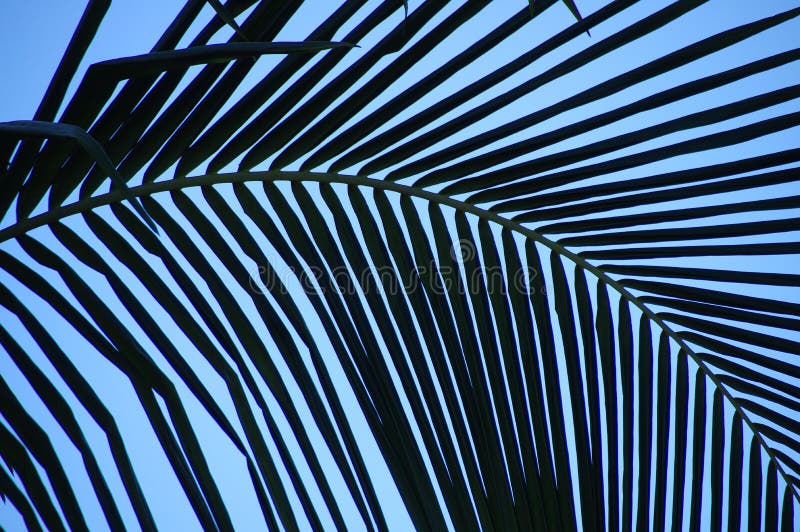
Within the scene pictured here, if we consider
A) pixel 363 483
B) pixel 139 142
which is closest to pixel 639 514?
pixel 363 483

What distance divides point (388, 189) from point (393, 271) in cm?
16

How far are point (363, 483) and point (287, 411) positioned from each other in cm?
16

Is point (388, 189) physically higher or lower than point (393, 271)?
higher

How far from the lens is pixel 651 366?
1335 millimetres

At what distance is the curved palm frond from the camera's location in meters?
0.84

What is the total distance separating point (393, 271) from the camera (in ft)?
3.75

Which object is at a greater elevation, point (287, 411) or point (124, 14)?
point (124, 14)

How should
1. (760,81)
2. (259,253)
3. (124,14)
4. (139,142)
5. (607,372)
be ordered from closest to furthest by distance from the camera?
1. (139,142)
2. (259,253)
3. (607,372)
4. (760,81)
5. (124,14)

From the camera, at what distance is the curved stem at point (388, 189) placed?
2.92ft

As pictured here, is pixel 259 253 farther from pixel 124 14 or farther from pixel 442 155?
pixel 124 14

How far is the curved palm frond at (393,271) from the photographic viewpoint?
0.84 m

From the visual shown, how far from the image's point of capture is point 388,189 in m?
1.22

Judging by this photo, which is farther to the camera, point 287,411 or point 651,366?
point 651,366

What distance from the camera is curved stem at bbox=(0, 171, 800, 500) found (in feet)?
2.92
